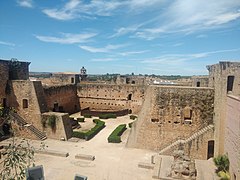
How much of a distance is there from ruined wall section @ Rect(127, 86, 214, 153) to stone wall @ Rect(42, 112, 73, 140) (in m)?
6.64

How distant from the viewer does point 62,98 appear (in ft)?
91.7

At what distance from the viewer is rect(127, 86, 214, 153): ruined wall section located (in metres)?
15.7

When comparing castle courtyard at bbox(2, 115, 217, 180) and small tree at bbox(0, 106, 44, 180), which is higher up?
small tree at bbox(0, 106, 44, 180)

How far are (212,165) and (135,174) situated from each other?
16.1 feet

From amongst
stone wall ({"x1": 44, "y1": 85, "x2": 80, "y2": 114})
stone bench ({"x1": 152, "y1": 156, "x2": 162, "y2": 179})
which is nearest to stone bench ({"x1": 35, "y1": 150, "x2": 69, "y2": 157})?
stone bench ({"x1": 152, "y1": 156, "x2": 162, "y2": 179})

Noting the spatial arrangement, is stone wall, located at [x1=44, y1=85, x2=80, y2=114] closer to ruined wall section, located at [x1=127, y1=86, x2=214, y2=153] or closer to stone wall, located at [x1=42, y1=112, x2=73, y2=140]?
stone wall, located at [x1=42, y1=112, x2=73, y2=140]

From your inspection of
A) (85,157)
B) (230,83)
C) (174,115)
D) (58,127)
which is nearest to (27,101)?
(58,127)

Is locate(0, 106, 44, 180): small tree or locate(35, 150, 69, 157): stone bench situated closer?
locate(0, 106, 44, 180): small tree

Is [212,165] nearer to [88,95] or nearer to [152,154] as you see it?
[152,154]

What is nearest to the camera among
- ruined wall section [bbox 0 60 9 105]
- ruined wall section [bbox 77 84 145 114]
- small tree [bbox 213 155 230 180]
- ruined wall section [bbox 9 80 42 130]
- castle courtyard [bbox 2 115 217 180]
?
small tree [bbox 213 155 230 180]

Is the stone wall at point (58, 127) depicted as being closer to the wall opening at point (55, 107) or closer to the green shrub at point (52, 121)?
the green shrub at point (52, 121)

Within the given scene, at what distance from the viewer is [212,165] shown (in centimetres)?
1384

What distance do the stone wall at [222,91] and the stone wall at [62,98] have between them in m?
17.2

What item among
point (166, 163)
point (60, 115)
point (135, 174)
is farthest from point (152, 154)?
point (60, 115)
